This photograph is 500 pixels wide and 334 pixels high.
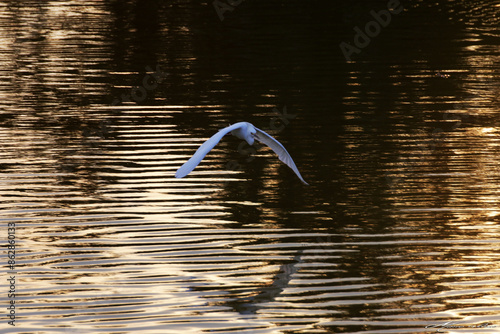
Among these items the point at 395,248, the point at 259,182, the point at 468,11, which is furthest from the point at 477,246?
the point at 468,11

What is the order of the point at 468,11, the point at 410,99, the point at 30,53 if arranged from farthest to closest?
the point at 468,11
the point at 30,53
the point at 410,99

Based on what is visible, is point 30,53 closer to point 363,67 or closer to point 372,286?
point 363,67

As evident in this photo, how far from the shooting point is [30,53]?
1986 centimetres

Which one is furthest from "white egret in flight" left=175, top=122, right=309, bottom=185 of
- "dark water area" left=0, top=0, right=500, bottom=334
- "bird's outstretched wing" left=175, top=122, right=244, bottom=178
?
"dark water area" left=0, top=0, right=500, bottom=334

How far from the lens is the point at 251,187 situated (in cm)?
1070

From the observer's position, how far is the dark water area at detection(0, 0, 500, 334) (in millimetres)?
7496

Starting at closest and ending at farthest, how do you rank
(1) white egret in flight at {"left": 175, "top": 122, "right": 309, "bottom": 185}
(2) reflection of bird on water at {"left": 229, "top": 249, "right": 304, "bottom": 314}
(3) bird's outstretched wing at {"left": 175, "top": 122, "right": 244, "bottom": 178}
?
(3) bird's outstretched wing at {"left": 175, "top": 122, "right": 244, "bottom": 178} < (2) reflection of bird on water at {"left": 229, "top": 249, "right": 304, "bottom": 314} < (1) white egret in flight at {"left": 175, "top": 122, "right": 309, "bottom": 185}

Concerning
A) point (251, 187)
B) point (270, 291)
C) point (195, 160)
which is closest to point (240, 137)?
point (195, 160)

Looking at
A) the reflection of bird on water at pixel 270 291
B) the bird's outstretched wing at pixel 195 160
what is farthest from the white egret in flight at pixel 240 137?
the reflection of bird on water at pixel 270 291

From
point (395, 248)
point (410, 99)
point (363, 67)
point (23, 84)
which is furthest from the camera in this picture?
point (363, 67)

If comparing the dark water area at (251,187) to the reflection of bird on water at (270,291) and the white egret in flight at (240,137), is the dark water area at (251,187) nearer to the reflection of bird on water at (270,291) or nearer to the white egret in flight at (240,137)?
the reflection of bird on water at (270,291)

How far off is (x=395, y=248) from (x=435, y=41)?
13.0 metres

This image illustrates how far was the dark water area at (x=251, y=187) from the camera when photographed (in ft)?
24.6

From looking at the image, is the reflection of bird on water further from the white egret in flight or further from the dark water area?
the white egret in flight
